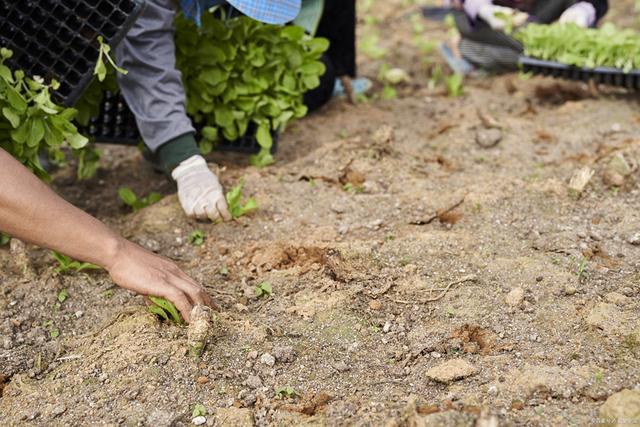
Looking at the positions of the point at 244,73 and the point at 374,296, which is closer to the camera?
the point at 374,296

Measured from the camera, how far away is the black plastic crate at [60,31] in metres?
2.14

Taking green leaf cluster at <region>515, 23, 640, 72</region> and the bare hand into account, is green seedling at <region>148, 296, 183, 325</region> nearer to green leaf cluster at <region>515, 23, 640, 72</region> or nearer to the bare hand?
the bare hand

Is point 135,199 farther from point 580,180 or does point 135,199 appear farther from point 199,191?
point 580,180

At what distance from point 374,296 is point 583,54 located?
1742mm

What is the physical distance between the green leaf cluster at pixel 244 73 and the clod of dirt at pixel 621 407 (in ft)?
5.08

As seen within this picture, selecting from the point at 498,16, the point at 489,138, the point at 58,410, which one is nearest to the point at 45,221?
the point at 58,410

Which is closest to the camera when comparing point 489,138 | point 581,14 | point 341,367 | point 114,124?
point 341,367

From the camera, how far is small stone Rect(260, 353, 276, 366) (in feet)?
5.71

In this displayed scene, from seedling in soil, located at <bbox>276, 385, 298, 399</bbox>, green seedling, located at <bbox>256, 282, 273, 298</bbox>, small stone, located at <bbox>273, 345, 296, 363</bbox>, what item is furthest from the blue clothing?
seedling in soil, located at <bbox>276, 385, 298, 399</bbox>

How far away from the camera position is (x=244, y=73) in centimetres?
263

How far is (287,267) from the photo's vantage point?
2.11m

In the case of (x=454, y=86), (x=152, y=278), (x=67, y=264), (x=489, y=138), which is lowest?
(x=454, y=86)

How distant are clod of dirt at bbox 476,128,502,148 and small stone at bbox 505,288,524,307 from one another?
106 cm

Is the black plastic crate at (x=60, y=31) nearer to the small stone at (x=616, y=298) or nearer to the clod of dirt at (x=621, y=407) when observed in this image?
the small stone at (x=616, y=298)
